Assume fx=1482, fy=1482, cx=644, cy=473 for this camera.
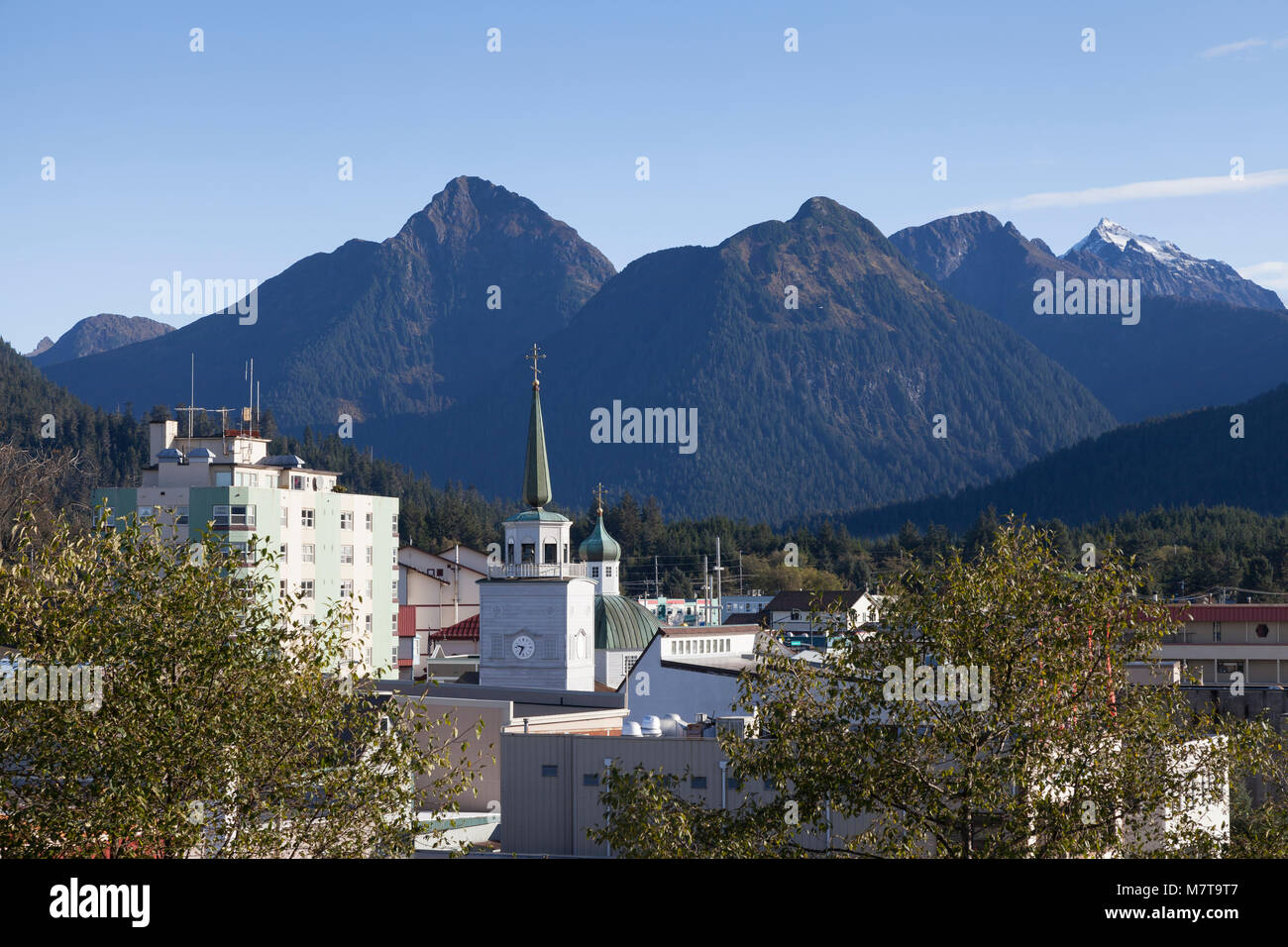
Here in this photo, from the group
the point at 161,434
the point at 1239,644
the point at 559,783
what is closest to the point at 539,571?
the point at 1239,644

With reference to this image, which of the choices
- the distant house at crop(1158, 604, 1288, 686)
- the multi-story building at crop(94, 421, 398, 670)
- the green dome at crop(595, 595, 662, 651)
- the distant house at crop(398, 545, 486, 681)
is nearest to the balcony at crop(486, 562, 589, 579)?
the multi-story building at crop(94, 421, 398, 670)

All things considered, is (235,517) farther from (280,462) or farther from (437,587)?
(437,587)

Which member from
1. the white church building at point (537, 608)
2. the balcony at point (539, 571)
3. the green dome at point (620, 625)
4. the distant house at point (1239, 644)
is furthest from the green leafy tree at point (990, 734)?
the green dome at point (620, 625)

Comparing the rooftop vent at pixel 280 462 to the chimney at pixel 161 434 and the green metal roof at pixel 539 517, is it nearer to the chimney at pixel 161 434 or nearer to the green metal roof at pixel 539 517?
the chimney at pixel 161 434

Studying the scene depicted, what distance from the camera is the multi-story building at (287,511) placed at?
102 m

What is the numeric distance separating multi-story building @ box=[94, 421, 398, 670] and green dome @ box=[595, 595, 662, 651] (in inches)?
617

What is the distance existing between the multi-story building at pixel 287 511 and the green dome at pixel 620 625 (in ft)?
51.5

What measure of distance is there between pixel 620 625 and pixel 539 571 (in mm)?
21945

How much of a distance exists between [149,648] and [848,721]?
408 inches

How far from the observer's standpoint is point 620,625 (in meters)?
108

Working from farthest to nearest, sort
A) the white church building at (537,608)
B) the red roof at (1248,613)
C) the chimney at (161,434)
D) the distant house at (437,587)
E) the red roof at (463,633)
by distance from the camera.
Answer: the distant house at (437,587), the red roof at (463,633), the chimney at (161,434), the red roof at (1248,613), the white church building at (537,608)

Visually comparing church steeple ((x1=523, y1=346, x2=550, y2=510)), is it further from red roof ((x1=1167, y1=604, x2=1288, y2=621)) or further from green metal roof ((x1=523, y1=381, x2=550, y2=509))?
red roof ((x1=1167, y1=604, x2=1288, y2=621))
